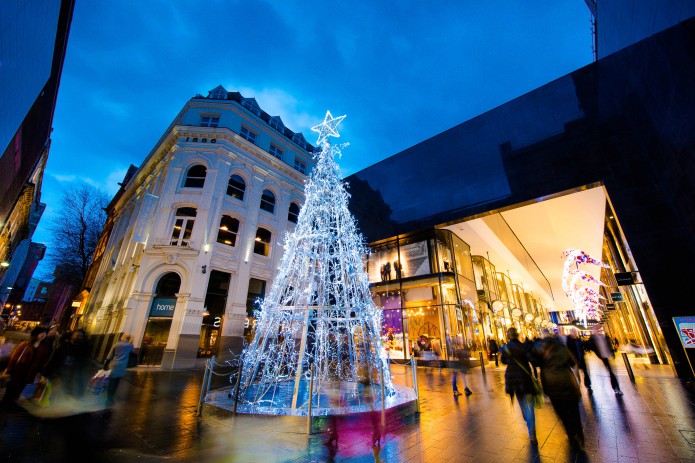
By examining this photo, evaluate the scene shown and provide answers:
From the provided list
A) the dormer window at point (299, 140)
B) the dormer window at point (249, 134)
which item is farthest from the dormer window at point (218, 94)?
the dormer window at point (299, 140)

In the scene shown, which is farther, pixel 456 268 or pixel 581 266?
pixel 581 266

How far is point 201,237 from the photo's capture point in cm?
1638

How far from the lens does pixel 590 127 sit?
12102mm

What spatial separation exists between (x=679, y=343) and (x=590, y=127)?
885 centimetres

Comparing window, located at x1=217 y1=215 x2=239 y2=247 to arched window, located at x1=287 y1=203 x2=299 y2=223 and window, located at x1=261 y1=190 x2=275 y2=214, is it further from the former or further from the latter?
arched window, located at x1=287 y1=203 x2=299 y2=223

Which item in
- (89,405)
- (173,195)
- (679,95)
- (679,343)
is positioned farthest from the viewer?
(173,195)

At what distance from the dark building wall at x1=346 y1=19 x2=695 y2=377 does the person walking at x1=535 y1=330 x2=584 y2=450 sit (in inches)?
259

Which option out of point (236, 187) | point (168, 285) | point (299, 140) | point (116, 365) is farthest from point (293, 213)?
point (116, 365)

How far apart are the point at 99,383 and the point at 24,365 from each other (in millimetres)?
1464

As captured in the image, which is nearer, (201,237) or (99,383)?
(99,383)

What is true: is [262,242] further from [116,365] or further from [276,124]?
[116,365]

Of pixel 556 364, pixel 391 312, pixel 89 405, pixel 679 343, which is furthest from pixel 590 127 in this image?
pixel 89 405

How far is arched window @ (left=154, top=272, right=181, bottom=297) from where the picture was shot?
1538 centimetres

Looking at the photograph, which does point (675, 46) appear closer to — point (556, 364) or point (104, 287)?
point (556, 364)
